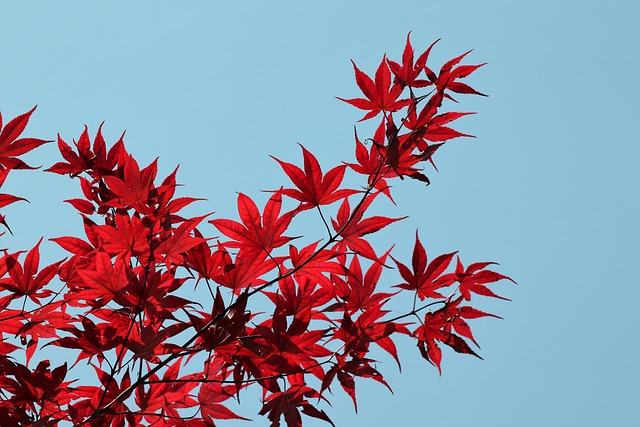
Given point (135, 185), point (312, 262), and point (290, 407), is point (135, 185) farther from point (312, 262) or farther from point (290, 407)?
point (290, 407)

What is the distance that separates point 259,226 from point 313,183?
0.19 metres

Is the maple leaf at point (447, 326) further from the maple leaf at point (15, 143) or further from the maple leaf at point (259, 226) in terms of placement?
the maple leaf at point (15, 143)

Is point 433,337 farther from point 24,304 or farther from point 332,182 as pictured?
point 24,304

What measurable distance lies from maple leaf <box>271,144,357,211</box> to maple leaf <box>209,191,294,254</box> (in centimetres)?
7

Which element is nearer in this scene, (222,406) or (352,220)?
(352,220)

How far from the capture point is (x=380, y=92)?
1848 mm

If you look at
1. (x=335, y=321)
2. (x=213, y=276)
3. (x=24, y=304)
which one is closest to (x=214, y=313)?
(x=213, y=276)

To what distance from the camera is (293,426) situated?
1.69 m

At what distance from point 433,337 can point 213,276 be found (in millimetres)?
644

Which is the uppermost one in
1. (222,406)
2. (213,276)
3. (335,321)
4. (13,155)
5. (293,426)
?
(13,155)

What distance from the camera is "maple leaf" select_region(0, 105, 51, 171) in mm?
1805

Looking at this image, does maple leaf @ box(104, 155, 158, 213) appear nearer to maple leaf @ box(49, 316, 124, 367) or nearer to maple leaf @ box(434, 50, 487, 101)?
maple leaf @ box(49, 316, 124, 367)

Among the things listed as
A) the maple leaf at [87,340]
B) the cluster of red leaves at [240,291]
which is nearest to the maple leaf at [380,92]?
the cluster of red leaves at [240,291]

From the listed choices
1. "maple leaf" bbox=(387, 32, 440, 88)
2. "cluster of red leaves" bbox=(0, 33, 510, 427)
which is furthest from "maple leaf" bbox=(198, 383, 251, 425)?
"maple leaf" bbox=(387, 32, 440, 88)
